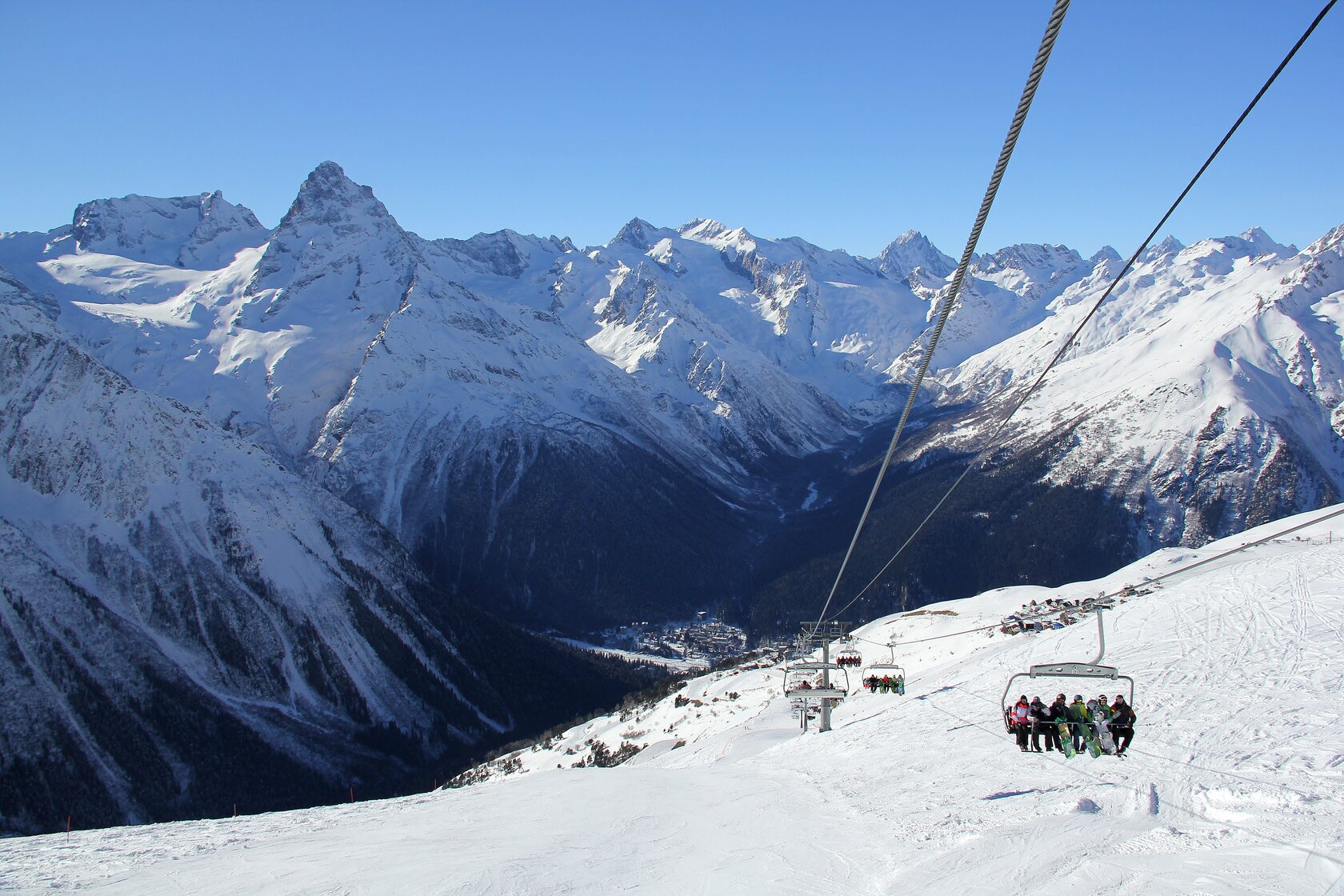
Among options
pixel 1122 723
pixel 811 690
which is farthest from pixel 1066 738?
pixel 811 690

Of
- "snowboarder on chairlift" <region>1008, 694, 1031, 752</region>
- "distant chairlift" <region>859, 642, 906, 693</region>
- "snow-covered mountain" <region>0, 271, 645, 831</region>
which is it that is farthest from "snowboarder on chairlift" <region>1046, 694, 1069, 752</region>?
"snow-covered mountain" <region>0, 271, 645, 831</region>

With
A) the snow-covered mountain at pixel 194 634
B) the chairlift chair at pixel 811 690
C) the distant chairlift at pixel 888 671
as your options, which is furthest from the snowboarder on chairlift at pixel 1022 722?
the snow-covered mountain at pixel 194 634

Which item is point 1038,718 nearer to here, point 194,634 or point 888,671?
point 888,671

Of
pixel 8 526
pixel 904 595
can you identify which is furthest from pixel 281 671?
pixel 904 595

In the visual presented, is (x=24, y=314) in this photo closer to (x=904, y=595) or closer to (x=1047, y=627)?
(x=1047, y=627)

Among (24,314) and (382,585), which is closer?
(24,314)

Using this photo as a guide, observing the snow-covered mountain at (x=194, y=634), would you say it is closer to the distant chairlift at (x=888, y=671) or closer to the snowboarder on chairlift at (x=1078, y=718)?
the distant chairlift at (x=888, y=671)
